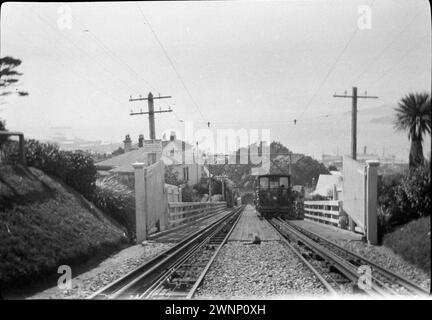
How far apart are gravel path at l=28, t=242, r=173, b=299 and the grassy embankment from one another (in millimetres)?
2474

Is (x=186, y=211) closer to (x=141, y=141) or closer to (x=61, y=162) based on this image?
(x=61, y=162)

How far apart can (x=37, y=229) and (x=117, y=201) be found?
2413mm

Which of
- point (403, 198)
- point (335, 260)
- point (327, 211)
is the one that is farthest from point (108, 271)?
point (403, 198)

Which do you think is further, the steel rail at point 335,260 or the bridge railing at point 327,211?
the bridge railing at point 327,211

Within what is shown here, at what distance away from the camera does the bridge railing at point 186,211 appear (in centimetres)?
679

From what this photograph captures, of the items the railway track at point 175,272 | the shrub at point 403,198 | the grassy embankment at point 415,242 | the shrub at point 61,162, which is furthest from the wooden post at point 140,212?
the grassy embankment at point 415,242

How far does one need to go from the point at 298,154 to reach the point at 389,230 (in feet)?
3.76

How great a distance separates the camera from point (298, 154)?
465cm

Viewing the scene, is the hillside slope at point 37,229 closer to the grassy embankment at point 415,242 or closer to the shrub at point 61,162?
the shrub at point 61,162

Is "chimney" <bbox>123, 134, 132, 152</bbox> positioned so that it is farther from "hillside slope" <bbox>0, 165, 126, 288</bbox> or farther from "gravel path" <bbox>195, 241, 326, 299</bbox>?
"gravel path" <bbox>195, 241, 326, 299</bbox>

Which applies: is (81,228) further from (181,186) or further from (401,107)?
(401,107)

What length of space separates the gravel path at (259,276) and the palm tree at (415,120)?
1.28m

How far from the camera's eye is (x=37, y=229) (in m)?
4.87
